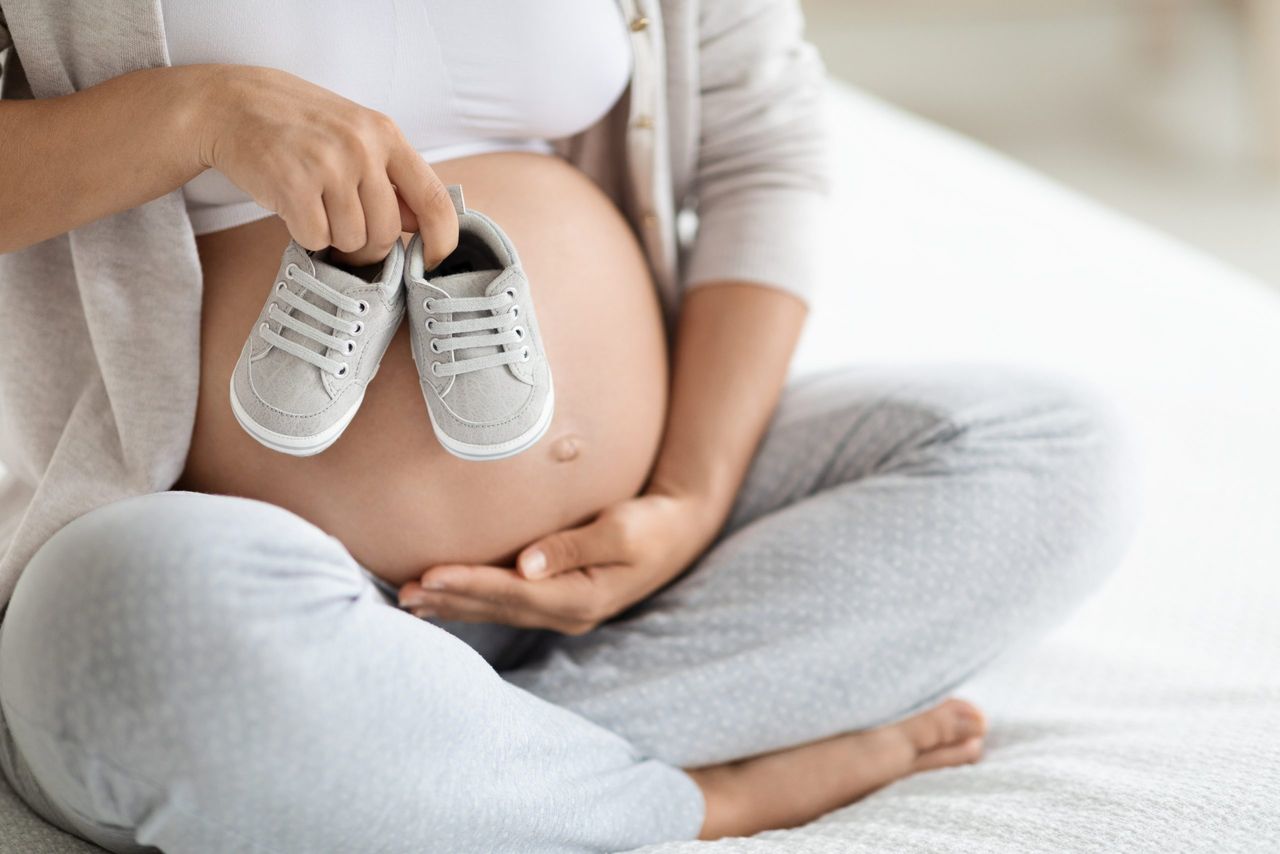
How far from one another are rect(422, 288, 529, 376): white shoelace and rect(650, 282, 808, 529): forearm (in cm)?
24

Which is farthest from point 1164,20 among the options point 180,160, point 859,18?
point 180,160

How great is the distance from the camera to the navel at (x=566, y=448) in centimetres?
77

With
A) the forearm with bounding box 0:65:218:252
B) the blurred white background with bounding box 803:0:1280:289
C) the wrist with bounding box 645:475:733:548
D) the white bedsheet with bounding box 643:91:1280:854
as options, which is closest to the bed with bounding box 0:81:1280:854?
the white bedsheet with bounding box 643:91:1280:854

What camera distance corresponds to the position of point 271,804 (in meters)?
0.54

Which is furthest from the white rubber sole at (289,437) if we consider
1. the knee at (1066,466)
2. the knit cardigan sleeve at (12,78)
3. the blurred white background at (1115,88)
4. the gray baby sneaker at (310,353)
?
the blurred white background at (1115,88)

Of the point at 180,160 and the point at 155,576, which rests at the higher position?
the point at 180,160

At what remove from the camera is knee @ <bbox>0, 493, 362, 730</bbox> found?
1.73 feet

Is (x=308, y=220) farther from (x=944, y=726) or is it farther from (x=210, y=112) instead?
(x=944, y=726)

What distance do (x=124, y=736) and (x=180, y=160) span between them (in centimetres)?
31

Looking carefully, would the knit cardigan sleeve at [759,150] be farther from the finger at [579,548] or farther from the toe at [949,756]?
the toe at [949,756]

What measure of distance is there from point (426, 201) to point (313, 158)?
70mm

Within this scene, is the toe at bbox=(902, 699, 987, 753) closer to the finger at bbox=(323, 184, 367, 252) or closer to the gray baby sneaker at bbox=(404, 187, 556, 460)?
the gray baby sneaker at bbox=(404, 187, 556, 460)

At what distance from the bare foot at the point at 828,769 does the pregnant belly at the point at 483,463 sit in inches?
8.6

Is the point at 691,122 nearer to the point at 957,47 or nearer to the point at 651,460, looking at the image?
the point at 651,460
